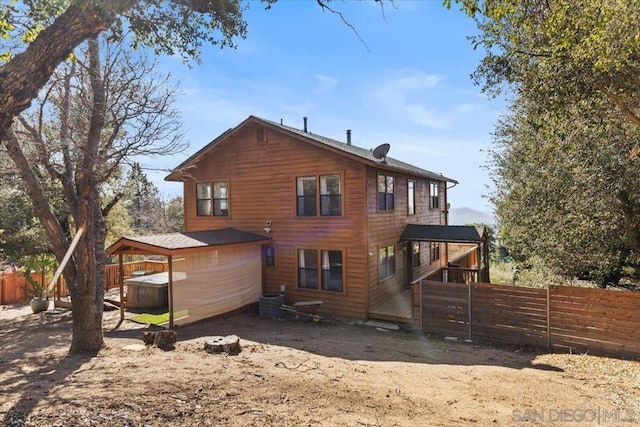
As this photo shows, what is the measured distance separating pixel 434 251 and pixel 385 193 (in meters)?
7.14

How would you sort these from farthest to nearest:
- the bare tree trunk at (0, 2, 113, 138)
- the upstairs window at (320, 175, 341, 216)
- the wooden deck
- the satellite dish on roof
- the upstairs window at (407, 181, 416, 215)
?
1. the upstairs window at (407, 181, 416, 215)
2. the satellite dish on roof
3. the upstairs window at (320, 175, 341, 216)
4. the wooden deck
5. the bare tree trunk at (0, 2, 113, 138)

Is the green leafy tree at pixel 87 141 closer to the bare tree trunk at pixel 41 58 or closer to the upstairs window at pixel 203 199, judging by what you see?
the bare tree trunk at pixel 41 58

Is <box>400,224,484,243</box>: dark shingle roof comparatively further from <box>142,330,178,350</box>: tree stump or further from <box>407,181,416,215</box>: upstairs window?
<box>142,330,178,350</box>: tree stump

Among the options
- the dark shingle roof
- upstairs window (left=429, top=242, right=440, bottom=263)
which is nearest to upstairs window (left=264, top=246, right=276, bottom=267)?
the dark shingle roof

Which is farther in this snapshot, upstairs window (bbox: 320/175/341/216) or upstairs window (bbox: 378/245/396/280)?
upstairs window (bbox: 378/245/396/280)

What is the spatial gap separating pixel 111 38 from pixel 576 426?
909 cm

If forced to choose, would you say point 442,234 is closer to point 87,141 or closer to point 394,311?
point 394,311

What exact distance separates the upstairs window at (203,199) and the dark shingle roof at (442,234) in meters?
8.36

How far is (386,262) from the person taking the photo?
44.5ft

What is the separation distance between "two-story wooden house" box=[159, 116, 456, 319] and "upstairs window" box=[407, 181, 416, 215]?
179 mm

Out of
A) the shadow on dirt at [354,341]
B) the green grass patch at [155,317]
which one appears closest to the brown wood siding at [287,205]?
the shadow on dirt at [354,341]

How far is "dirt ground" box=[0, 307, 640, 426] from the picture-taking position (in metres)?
4.62

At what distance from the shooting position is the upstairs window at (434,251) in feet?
60.9

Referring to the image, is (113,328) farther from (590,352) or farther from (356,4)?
(590,352)
